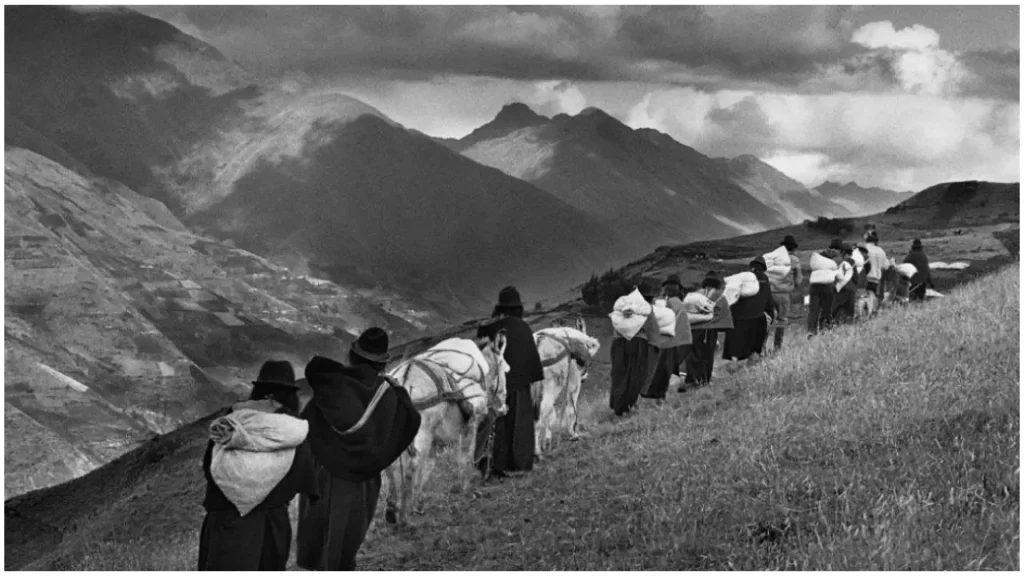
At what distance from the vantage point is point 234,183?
328 ft

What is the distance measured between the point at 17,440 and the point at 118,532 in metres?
66.1

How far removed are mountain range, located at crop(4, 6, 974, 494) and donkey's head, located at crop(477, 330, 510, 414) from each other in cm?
4634

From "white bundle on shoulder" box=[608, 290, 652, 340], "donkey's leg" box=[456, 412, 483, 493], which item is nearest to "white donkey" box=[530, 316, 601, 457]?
"white bundle on shoulder" box=[608, 290, 652, 340]

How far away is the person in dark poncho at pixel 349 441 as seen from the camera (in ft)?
30.5

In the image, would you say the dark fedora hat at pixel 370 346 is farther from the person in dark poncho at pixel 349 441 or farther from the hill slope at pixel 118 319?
the hill slope at pixel 118 319

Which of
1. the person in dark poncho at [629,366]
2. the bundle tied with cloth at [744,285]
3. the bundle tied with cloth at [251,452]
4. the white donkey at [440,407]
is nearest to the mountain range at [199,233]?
the bundle tied with cloth at [744,285]

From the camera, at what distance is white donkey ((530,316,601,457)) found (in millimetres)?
15578

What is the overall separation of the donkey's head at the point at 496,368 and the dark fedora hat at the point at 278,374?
5123 mm

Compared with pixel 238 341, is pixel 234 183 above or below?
above

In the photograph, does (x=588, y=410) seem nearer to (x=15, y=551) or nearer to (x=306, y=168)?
(x=15, y=551)

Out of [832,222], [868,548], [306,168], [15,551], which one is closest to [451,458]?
[868,548]

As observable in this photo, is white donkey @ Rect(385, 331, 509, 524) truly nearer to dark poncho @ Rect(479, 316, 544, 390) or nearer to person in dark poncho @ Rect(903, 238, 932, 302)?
dark poncho @ Rect(479, 316, 544, 390)

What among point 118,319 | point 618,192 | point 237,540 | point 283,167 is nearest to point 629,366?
point 237,540

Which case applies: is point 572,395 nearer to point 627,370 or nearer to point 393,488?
point 627,370
